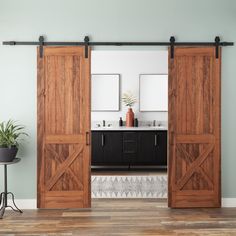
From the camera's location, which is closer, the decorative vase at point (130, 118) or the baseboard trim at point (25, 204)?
the baseboard trim at point (25, 204)

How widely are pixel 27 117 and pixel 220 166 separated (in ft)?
6.90

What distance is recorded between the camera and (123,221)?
3445 mm

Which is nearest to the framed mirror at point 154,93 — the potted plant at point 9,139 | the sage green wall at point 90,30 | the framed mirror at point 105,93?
the framed mirror at point 105,93

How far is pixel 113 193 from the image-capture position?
4.54m

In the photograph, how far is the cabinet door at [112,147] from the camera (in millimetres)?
5871

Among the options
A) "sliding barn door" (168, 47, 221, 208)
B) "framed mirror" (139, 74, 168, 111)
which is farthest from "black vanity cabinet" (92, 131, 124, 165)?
"sliding barn door" (168, 47, 221, 208)

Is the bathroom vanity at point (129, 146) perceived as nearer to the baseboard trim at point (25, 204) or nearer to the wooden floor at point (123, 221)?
the wooden floor at point (123, 221)

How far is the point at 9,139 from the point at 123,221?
4.45ft

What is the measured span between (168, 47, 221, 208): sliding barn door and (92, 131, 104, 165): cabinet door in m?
2.12

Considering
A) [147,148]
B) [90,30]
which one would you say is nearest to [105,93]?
[147,148]

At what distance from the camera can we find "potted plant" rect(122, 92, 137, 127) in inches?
244

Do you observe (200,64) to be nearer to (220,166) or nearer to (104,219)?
(220,166)

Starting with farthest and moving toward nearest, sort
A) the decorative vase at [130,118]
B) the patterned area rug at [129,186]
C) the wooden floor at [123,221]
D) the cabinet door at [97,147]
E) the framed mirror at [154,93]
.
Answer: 1. the framed mirror at [154,93]
2. the decorative vase at [130,118]
3. the cabinet door at [97,147]
4. the patterned area rug at [129,186]
5. the wooden floor at [123,221]

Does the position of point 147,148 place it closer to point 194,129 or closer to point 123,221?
point 194,129
